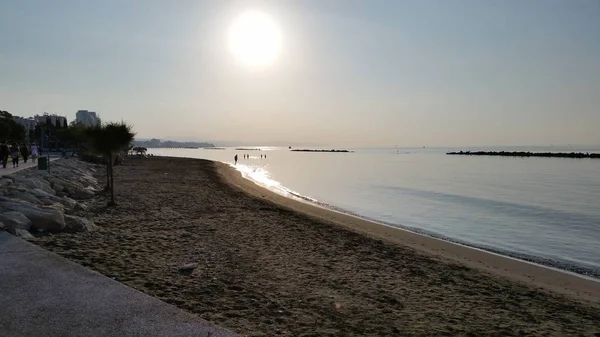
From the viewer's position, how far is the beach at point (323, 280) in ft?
17.8

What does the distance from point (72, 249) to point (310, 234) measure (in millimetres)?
6487

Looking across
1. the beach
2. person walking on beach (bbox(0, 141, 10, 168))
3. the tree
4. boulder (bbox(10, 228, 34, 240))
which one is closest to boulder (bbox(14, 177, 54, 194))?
the beach

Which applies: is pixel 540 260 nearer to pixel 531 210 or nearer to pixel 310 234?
pixel 310 234

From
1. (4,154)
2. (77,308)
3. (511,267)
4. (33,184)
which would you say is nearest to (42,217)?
(77,308)

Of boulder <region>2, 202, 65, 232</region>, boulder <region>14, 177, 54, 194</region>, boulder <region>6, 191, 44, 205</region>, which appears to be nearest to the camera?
boulder <region>2, 202, 65, 232</region>

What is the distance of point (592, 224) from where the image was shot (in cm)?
1903

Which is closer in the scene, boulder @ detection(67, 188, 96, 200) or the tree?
boulder @ detection(67, 188, 96, 200)

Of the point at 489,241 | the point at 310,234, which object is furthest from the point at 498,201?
the point at 310,234

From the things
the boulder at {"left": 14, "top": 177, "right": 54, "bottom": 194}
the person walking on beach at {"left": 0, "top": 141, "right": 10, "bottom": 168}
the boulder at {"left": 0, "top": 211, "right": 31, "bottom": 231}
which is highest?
the person walking on beach at {"left": 0, "top": 141, "right": 10, "bottom": 168}

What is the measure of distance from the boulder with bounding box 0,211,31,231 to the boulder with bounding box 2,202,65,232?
159mm

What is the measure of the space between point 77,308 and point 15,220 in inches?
196

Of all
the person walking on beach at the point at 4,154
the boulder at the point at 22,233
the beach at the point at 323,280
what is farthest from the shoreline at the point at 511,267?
the person walking on beach at the point at 4,154

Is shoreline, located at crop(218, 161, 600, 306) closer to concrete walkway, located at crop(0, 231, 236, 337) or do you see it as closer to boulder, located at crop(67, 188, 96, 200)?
concrete walkway, located at crop(0, 231, 236, 337)

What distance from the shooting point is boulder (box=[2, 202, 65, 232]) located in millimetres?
8609
